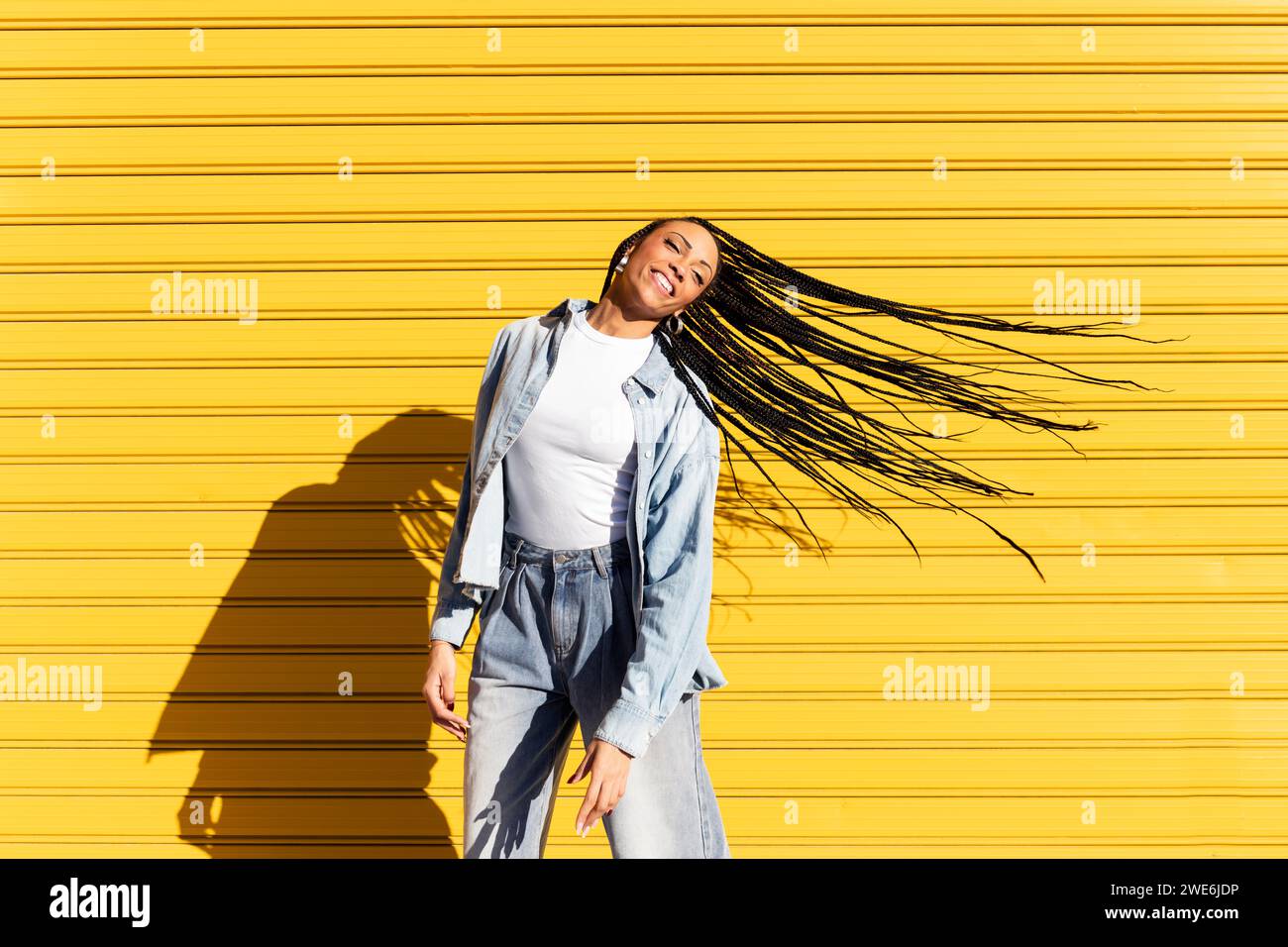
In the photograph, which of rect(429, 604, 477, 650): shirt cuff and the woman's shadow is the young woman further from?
the woman's shadow

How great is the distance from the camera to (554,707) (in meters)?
2.43

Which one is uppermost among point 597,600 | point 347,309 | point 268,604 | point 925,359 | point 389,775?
point 347,309

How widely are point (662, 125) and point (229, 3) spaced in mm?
1545

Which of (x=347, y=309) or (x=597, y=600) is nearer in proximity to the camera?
(x=597, y=600)

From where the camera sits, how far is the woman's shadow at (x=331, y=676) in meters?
3.52

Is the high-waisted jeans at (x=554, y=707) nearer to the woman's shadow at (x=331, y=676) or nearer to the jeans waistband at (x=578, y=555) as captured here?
the jeans waistband at (x=578, y=555)

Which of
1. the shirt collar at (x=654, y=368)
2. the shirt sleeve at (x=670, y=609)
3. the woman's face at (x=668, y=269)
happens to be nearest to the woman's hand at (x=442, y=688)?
the shirt sleeve at (x=670, y=609)

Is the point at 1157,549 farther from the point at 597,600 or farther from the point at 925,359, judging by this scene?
the point at 597,600

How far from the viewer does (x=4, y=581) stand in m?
3.52

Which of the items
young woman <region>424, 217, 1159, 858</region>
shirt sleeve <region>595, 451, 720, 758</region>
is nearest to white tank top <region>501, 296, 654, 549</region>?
young woman <region>424, 217, 1159, 858</region>

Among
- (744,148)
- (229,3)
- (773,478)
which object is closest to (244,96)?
(229,3)

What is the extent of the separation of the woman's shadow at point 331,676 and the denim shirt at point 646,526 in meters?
1.08

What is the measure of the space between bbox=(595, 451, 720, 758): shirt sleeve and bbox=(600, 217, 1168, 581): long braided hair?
9.0 inches

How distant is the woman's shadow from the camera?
11.5ft
